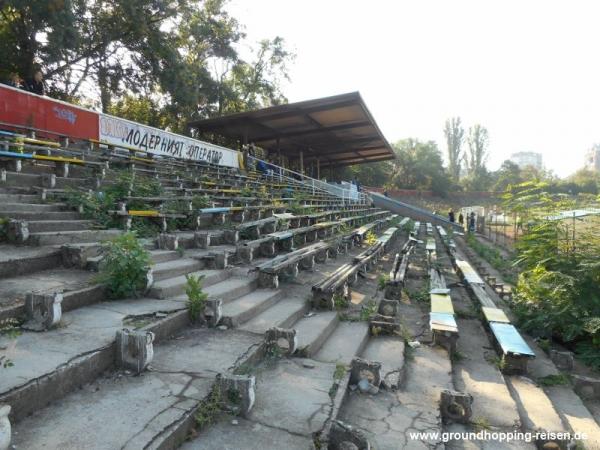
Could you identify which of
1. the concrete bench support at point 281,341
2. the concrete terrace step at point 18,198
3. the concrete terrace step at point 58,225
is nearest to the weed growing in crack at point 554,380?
the concrete bench support at point 281,341

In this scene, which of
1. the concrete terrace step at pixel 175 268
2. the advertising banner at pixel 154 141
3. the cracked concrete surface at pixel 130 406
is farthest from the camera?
the advertising banner at pixel 154 141

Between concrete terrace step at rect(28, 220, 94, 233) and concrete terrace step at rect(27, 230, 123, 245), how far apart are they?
0.44ft

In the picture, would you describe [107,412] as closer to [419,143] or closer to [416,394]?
[416,394]

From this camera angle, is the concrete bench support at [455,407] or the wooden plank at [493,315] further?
the wooden plank at [493,315]

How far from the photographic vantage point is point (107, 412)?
2.13 meters

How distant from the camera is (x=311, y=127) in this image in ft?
65.0

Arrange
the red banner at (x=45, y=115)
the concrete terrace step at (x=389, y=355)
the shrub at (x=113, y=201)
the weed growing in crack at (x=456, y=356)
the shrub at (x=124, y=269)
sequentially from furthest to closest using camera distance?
the red banner at (x=45, y=115)
the shrub at (x=113, y=201)
the weed growing in crack at (x=456, y=356)
the shrub at (x=124, y=269)
the concrete terrace step at (x=389, y=355)

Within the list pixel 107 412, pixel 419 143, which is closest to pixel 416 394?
pixel 107 412

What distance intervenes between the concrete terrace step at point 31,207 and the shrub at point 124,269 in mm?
2012

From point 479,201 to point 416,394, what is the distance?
147ft

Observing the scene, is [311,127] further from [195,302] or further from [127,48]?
[195,302]

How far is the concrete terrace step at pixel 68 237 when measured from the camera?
169 inches

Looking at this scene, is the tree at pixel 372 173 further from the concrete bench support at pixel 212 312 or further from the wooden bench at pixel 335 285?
the concrete bench support at pixel 212 312

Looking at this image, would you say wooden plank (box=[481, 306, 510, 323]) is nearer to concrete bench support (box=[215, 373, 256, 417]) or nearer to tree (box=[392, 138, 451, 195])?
concrete bench support (box=[215, 373, 256, 417])
